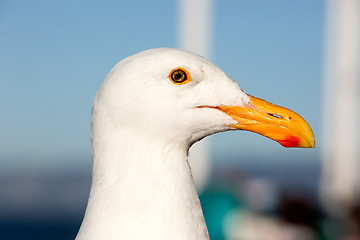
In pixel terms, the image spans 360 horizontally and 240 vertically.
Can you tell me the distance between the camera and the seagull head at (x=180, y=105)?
2.38 meters

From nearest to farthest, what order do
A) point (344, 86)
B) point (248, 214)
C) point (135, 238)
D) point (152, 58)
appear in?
point (135, 238)
point (152, 58)
point (248, 214)
point (344, 86)

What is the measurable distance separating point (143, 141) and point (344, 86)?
11.5 metres

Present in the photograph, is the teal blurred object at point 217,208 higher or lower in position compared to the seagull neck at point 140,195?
lower

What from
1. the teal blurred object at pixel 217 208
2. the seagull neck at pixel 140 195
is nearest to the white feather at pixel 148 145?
the seagull neck at pixel 140 195

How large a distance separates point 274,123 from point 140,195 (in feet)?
2.22

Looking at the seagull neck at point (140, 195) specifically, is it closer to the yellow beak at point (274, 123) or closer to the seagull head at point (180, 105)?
the seagull head at point (180, 105)

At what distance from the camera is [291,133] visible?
8.23ft

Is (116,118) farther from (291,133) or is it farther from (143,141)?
(291,133)

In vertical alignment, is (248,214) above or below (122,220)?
below

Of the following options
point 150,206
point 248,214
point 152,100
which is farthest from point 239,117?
point 248,214

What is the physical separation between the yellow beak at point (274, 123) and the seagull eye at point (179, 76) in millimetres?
198

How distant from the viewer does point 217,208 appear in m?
7.78

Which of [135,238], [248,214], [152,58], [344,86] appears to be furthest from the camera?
[344,86]

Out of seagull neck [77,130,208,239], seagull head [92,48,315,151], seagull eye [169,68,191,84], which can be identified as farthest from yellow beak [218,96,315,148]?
seagull neck [77,130,208,239]
